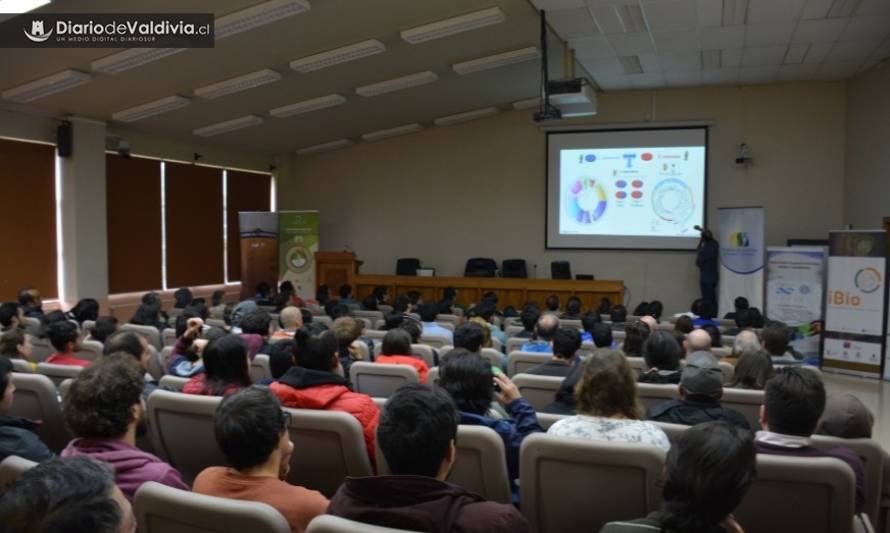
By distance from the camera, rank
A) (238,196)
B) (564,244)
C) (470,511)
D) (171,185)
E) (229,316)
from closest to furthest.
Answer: (470,511) → (229,316) → (171,185) → (564,244) → (238,196)

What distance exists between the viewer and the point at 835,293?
24.7 ft

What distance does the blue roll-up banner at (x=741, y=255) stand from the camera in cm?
930

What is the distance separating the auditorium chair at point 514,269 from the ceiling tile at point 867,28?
552 cm

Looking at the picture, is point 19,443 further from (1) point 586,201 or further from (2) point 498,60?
(1) point 586,201

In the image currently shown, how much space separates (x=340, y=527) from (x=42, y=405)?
207 cm

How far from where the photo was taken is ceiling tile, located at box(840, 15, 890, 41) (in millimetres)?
6879

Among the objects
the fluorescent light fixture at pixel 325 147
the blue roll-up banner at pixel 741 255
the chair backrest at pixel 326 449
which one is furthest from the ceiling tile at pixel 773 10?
the fluorescent light fixture at pixel 325 147

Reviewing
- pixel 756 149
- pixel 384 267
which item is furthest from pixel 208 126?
pixel 756 149

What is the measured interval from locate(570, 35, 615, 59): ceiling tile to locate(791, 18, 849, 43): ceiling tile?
2117mm

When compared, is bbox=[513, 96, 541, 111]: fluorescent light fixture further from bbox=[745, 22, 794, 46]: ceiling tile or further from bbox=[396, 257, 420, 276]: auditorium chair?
bbox=[745, 22, 794, 46]: ceiling tile

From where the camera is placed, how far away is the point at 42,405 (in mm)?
2729

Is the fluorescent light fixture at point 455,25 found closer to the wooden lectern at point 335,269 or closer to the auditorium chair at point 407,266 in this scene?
the wooden lectern at point 335,269

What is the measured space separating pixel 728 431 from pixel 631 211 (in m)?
9.54

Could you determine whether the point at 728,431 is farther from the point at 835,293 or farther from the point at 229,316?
the point at 835,293
